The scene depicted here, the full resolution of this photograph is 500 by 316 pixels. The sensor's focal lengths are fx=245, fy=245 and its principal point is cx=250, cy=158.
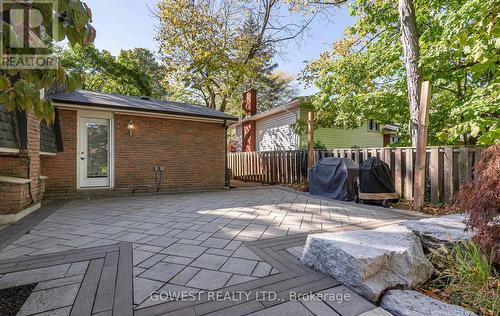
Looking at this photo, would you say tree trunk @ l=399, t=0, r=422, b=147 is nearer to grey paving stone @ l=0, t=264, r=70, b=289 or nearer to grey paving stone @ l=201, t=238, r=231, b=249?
grey paving stone @ l=201, t=238, r=231, b=249

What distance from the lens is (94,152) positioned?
6637 millimetres

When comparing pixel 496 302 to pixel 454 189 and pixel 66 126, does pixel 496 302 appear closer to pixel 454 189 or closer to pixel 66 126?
pixel 454 189

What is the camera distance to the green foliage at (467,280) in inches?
69.3

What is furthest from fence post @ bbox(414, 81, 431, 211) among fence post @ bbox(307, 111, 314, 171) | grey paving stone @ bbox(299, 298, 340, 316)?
grey paving stone @ bbox(299, 298, 340, 316)

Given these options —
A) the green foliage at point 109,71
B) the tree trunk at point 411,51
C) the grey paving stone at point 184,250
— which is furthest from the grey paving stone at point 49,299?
the green foliage at point 109,71

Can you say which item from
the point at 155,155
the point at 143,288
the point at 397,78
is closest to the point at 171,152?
the point at 155,155

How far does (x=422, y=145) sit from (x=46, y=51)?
5725mm

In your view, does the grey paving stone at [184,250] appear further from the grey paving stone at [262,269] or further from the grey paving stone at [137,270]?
the grey paving stone at [262,269]

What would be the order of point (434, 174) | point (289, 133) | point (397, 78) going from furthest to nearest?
point (289, 133), point (397, 78), point (434, 174)

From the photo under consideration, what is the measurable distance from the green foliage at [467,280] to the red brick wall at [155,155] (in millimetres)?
6705

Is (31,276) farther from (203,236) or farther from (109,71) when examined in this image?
(109,71)

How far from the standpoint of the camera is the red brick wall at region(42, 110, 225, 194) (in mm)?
6219

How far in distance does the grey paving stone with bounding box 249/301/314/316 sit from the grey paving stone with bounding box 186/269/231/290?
47cm

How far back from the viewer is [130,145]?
22.9 ft
